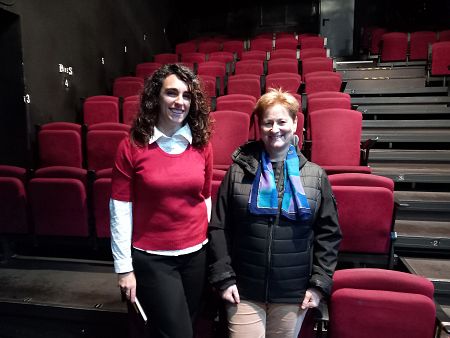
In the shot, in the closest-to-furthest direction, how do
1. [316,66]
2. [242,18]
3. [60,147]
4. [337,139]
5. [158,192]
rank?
[158,192] → [337,139] → [60,147] → [316,66] → [242,18]

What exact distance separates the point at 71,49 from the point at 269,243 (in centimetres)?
119

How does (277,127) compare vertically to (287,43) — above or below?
below

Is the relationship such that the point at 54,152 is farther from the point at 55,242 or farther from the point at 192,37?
the point at 192,37

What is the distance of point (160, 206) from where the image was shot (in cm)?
31

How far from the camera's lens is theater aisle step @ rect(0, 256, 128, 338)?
0.49 m

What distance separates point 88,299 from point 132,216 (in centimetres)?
27

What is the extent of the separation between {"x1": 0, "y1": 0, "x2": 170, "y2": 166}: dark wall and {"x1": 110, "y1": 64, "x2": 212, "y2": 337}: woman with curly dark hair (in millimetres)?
867

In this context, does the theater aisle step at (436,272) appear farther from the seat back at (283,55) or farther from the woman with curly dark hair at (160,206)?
the seat back at (283,55)

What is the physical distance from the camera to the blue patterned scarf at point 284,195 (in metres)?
0.32

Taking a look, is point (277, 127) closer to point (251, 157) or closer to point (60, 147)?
point (251, 157)

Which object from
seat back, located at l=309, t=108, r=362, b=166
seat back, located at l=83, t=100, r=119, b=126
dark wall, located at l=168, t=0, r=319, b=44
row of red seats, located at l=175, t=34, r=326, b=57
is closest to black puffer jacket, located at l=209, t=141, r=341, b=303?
seat back, located at l=309, t=108, r=362, b=166

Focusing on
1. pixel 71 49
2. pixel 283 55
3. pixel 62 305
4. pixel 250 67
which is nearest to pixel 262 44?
pixel 283 55

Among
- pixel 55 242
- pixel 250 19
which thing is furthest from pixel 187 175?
pixel 250 19

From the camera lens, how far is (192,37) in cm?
263
